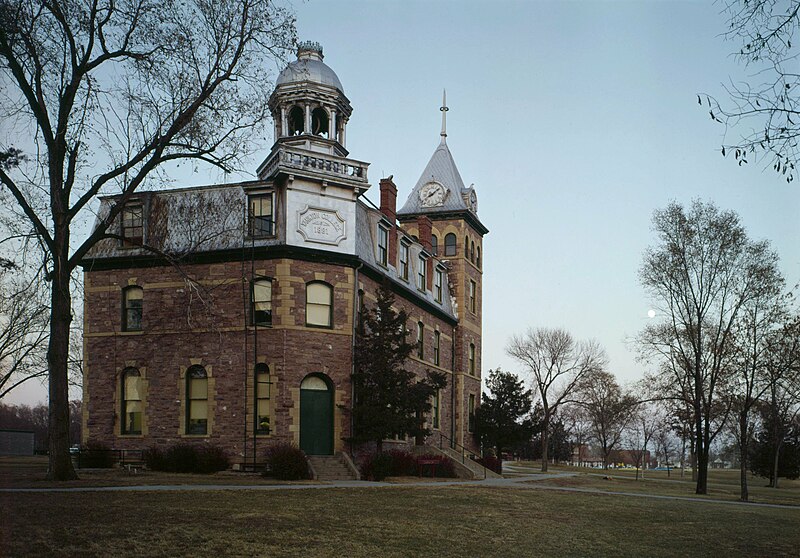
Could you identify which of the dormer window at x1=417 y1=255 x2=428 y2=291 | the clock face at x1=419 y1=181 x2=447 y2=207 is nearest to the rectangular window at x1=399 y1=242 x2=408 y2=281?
the dormer window at x1=417 y1=255 x2=428 y2=291

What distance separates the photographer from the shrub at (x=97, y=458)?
30.9 metres

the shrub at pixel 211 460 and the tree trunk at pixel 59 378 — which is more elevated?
the tree trunk at pixel 59 378

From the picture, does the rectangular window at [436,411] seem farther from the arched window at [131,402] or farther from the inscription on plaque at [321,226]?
the arched window at [131,402]

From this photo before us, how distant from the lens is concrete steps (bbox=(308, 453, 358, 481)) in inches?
1150

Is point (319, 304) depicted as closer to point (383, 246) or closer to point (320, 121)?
point (383, 246)

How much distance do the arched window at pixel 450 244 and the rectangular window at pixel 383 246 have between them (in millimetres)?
13350

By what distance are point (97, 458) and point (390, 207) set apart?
58.8 feet

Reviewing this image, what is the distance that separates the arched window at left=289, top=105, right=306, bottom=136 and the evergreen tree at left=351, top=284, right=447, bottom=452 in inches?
375

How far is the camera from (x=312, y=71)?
36156 mm

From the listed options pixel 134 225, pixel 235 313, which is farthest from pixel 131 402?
pixel 134 225

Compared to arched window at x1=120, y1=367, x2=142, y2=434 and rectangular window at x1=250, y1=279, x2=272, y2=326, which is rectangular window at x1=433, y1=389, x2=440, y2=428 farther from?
arched window at x1=120, y1=367, x2=142, y2=434

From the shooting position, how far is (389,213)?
131 feet

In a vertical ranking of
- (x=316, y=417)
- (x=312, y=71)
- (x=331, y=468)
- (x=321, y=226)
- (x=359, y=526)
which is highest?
(x=312, y=71)

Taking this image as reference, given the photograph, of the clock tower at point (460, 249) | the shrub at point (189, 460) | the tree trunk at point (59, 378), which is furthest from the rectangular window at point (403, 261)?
the tree trunk at point (59, 378)
